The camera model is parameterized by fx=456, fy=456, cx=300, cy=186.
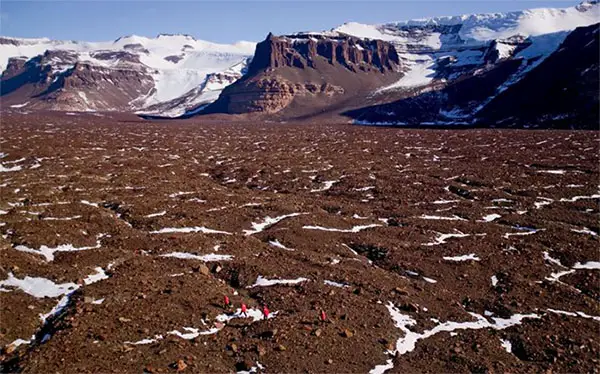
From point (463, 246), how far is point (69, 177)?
37.2m

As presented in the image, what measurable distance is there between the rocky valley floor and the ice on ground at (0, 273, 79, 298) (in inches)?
3.1

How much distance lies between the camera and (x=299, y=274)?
71.4 feet

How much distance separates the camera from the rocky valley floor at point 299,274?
1504 cm

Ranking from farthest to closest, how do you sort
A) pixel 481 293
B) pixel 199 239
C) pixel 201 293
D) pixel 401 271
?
1. pixel 199 239
2. pixel 401 271
3. pixel 481 293
4. pixel 201 293

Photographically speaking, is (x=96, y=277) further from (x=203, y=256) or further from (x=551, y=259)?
(x=551, y=259)

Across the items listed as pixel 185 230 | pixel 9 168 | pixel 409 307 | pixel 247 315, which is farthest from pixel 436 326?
pixel 9 168

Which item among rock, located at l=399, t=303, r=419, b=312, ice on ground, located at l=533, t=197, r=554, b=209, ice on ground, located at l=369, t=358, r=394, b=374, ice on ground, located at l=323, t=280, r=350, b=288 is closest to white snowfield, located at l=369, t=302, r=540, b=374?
rock, located at l=399, t=303, r=419, b=312

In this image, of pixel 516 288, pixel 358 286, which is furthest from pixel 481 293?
pixel 358 286

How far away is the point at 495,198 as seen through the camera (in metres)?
38.7

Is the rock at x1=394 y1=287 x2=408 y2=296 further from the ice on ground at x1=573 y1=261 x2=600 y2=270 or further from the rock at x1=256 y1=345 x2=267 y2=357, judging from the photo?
the ice on ground at x1=573 y1=261 x2=600 y2=270

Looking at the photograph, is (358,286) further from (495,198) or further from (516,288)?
(495,198)

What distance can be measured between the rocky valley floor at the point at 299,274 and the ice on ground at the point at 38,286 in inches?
3.1

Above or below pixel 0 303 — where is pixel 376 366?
below

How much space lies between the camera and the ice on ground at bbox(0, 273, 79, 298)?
18.6 metres
